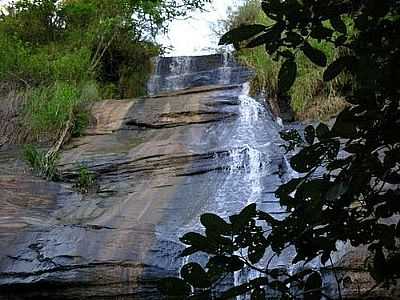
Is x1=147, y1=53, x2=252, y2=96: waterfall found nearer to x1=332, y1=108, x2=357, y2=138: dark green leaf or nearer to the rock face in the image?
the rock face

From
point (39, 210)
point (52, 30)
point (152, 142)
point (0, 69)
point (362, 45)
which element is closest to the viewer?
point (362, 45)

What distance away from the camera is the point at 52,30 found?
12.6m

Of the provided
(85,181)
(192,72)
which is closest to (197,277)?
(85,181)

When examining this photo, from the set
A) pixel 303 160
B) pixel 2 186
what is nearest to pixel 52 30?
pixel 2 186

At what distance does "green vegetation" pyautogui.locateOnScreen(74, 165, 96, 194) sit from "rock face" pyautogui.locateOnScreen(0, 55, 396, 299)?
7cm

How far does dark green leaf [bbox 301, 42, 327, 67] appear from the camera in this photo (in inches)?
55.7

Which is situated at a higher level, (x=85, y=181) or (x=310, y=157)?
(x=310, y=157)

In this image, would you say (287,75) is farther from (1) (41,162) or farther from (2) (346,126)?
(1) (41,162)

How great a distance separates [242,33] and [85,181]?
6.38 metres

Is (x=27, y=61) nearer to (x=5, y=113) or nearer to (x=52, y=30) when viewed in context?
(x=5, y=113)

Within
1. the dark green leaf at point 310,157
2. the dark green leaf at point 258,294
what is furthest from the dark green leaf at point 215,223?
the dark green leaf at point 310,157

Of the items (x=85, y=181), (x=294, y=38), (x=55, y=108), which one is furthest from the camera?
(x=55, y=108)

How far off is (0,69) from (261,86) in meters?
4.20

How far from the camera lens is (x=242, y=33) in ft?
4.46
